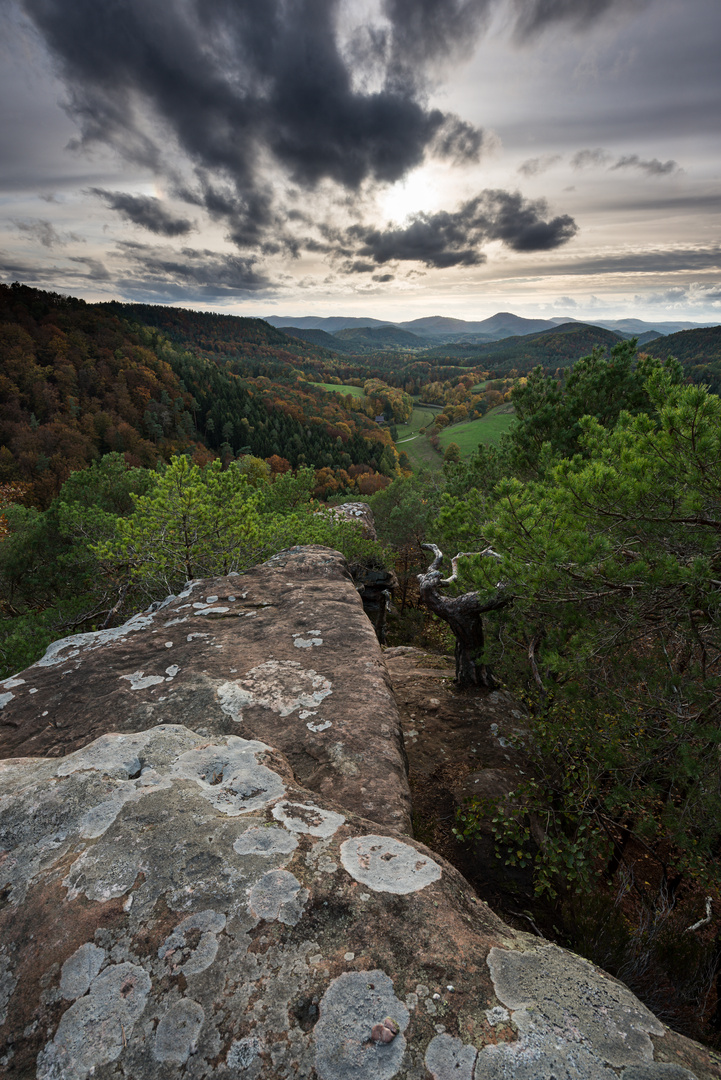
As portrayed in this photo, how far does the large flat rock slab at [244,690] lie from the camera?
425 cm

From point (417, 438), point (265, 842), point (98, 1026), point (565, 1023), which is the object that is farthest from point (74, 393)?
point (565, 1023)

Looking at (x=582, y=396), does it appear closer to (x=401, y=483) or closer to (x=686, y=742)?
(x=686, y=742)

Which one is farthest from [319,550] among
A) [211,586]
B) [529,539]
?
[529,539]

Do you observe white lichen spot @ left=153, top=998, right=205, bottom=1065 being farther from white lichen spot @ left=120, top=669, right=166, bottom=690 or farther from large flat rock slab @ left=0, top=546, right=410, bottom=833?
white lichen spot @ left=120, top=669, right=166, bottom=690

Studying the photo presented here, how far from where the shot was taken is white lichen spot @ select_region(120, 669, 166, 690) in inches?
202

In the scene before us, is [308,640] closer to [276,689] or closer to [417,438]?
[276,689]

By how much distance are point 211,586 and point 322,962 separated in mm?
6395

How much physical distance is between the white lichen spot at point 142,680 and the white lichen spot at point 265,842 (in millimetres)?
2808

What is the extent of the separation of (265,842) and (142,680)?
3.12 metres

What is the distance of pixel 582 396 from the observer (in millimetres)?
12172

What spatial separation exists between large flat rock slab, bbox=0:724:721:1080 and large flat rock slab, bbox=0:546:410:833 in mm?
1060

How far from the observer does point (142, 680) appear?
17.2 feet

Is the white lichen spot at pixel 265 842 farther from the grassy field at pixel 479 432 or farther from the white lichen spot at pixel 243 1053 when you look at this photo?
the grassy field at pixel 479 432

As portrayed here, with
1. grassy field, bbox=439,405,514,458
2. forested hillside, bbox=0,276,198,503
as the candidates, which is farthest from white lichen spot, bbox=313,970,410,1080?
grassy field, bbox=439,405,514,458
